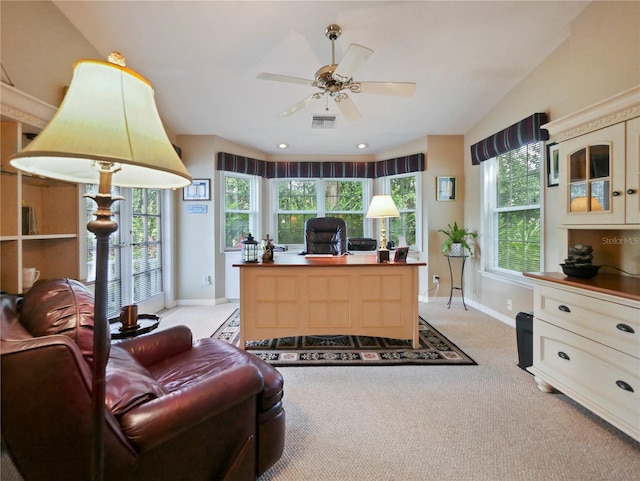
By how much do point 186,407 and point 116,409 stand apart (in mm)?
200

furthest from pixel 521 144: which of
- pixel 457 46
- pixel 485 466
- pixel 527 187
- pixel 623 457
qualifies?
pixel 485 466

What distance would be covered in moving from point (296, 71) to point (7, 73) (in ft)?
7.07

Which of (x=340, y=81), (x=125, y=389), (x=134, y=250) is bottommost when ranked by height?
(x=125, y=389)

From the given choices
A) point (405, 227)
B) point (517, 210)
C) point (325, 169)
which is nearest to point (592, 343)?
point (517, 210)

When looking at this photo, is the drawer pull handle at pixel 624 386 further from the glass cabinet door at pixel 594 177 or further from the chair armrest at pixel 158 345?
the chair armrest at pixel 158 345

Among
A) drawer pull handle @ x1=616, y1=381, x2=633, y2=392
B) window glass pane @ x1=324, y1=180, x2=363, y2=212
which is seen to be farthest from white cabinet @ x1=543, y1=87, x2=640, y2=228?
window glass pane @ x1=324, y1=180, x2=363, y2=212

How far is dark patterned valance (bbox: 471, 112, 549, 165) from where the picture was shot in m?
2.91

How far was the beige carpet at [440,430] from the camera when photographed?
1.36 m

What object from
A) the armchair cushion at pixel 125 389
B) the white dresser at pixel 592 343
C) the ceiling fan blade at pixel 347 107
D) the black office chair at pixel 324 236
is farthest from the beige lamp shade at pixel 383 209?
the armchair cushion at pixel 125 389

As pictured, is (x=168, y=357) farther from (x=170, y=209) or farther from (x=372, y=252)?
(x=372, y=252)

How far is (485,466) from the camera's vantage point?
1381mm

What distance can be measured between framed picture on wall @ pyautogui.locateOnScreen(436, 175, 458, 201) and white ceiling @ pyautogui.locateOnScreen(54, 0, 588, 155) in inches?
34.2

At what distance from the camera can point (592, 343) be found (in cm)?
166

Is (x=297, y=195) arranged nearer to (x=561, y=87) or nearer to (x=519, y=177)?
(x=519, y=177)
